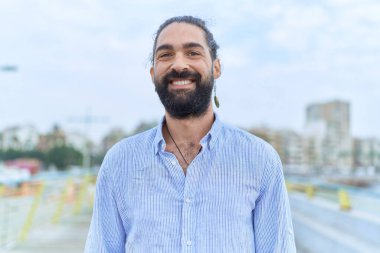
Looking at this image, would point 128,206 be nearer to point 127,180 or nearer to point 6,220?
point 127,180

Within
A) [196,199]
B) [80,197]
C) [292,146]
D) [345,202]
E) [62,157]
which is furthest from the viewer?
[292,146]

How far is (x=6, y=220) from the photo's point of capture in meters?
7.99

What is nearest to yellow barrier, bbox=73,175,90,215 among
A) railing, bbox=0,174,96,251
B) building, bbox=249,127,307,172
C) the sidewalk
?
railing, bbox=0,174,96,251

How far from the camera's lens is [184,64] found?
5.13 ft

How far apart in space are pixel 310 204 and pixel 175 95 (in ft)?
33.4

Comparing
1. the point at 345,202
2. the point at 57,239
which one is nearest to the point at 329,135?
the point at 345,202

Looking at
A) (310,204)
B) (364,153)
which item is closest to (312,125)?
(364,153)

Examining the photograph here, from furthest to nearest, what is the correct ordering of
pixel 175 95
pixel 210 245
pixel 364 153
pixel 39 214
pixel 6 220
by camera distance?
pixel 364 153 → pixel 39 214 → pixel 6 220 → pixel 175 95 → pixel 210 245

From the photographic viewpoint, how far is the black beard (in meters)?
1.58

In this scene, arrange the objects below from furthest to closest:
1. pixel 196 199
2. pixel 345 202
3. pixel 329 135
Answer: pixel 329 135
pixel 345 202
pixel 196 199

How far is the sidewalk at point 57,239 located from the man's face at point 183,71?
6.39 meters

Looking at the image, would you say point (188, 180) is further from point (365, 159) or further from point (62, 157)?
point (365, 159)

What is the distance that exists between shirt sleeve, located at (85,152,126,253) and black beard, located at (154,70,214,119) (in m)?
0.30

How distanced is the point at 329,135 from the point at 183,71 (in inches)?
6206
